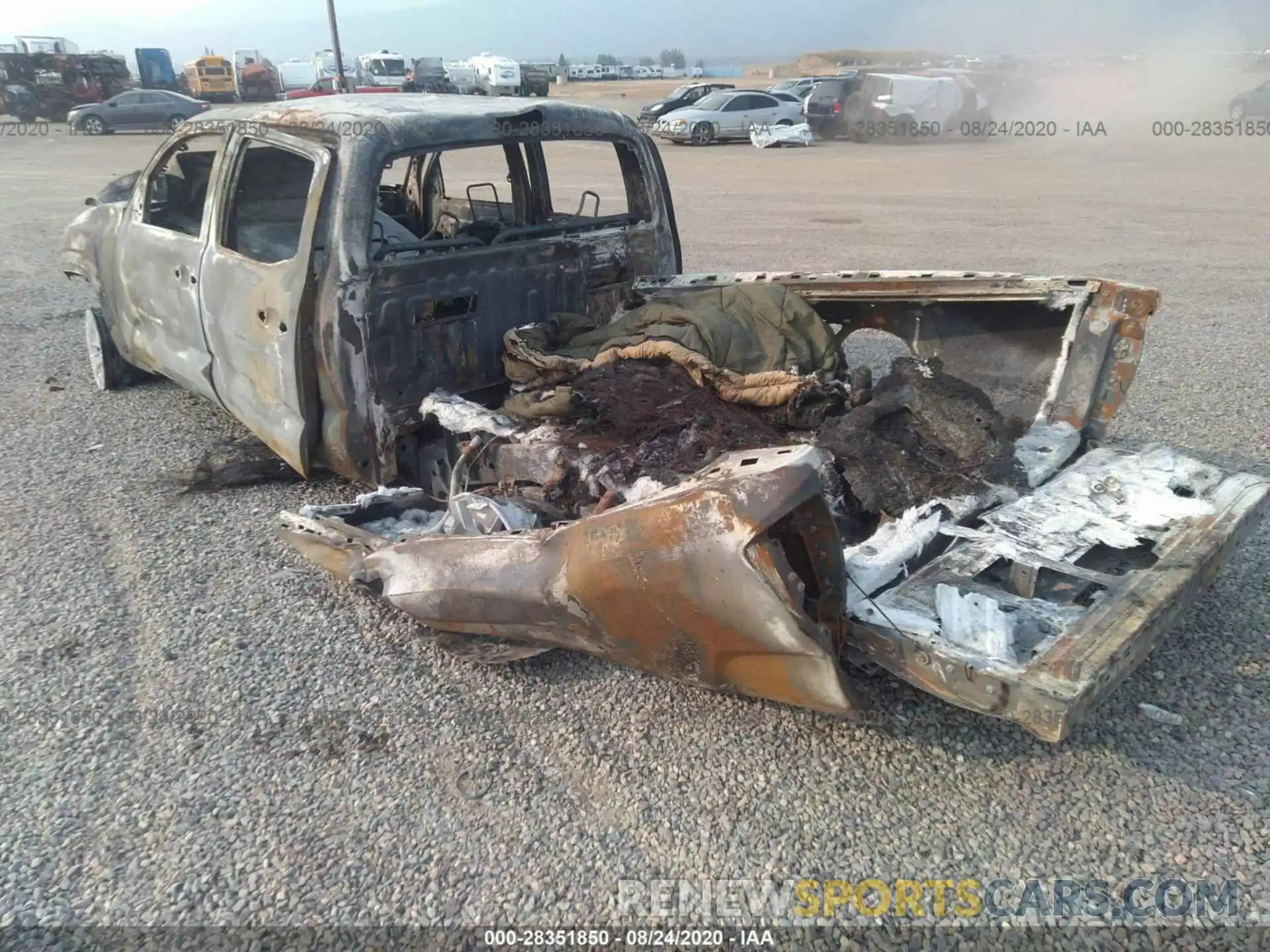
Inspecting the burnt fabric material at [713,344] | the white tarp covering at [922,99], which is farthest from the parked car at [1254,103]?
the burnt fabric material at [713,344]

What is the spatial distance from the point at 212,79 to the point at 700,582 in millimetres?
42893

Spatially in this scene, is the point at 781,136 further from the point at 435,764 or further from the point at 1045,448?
the point at 435,764

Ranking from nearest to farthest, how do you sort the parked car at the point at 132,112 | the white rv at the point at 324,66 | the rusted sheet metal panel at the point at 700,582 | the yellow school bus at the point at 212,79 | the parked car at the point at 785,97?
the rusted sheet metal panel at the point at 700,582 < the parked car at the point at 785,97 < the parked car at the point at 132,112 < the yellow school bus at the point at 212,79 < the white rv at the point at 324,66

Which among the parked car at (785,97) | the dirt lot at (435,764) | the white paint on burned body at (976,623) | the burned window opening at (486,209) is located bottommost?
the dirt lot at (435,764)

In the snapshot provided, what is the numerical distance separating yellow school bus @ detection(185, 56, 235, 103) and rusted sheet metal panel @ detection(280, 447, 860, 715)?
4126 centimetres

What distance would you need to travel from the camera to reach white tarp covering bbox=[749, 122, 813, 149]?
21.9 metres

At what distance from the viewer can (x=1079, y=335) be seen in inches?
139

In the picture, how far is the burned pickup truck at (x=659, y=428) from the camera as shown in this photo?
7.66ft

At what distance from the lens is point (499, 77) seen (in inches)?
1513

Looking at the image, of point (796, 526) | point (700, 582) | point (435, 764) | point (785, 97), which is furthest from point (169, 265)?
point (785, 97)

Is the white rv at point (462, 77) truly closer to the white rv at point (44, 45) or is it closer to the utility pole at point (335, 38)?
Result: the utility pole at point (335, 38)

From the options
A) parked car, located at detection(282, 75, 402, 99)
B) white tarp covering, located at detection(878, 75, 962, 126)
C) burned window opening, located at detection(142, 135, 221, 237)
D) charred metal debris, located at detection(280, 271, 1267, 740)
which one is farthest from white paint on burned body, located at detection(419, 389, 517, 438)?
parked car, located at detection(282, 75, 402, 99)

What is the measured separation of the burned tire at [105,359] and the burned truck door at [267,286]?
201 cm

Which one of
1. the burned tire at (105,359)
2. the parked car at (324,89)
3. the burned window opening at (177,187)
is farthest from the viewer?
the parked car at (324,89)
